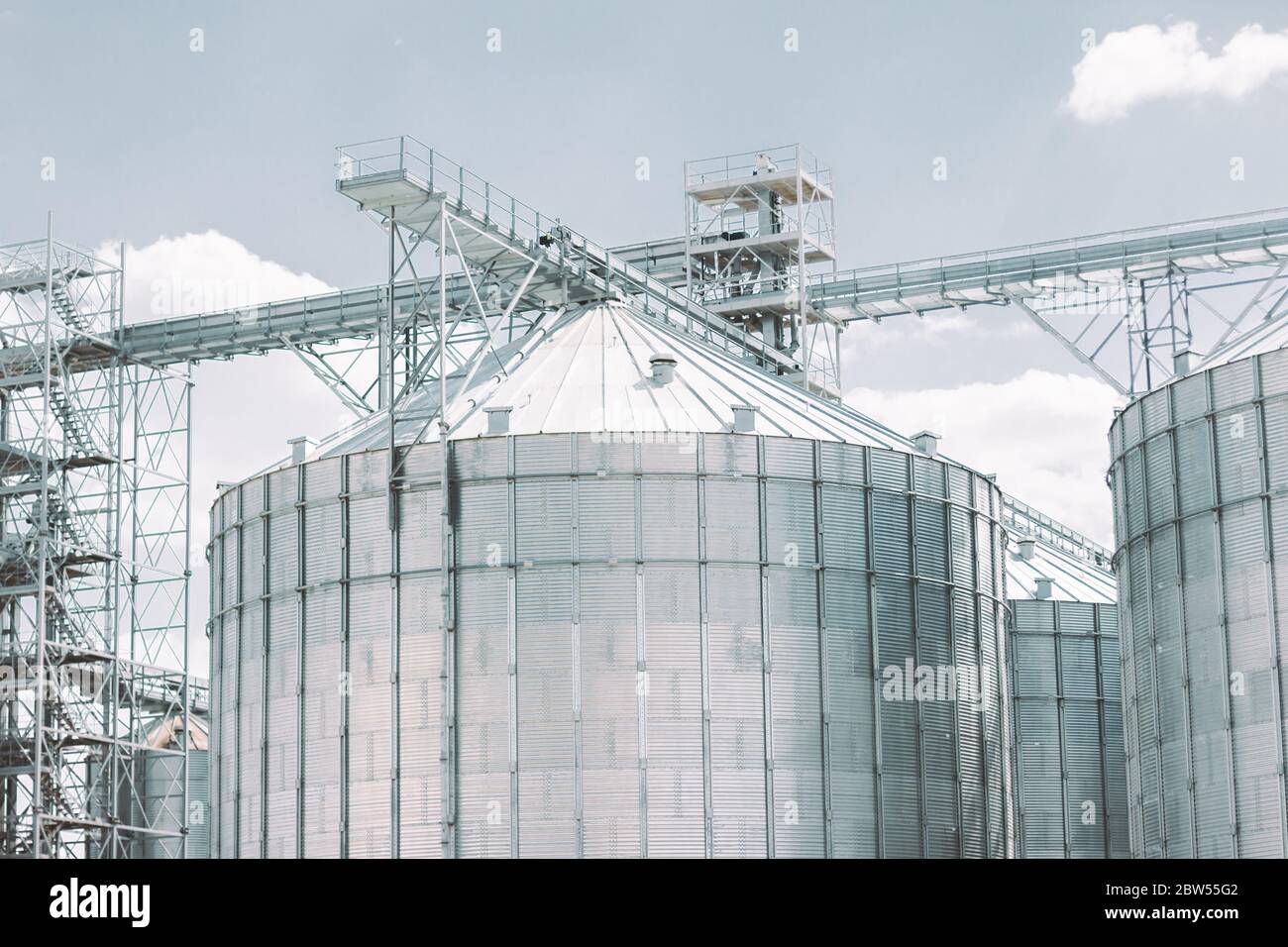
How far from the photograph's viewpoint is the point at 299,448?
47.1m

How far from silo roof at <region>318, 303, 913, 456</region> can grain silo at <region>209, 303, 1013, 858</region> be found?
0.16 meters

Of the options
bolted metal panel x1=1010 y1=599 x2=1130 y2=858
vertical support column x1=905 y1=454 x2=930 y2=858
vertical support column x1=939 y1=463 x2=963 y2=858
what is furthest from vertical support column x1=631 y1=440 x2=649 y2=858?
bolted metal panel x1=1010 y1=599 x2=1130 y2=858

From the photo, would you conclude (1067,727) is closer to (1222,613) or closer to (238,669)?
(1222,613)

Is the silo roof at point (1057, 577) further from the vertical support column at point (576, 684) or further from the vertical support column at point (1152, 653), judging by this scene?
the vertical support column at point (576, 684)

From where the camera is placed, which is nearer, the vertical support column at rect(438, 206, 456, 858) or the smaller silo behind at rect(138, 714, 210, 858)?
the vertical support column at rect(438, 206, 456, 858)

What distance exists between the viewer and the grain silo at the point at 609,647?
41.2 meters

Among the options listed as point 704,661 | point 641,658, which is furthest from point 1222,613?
point 641,658

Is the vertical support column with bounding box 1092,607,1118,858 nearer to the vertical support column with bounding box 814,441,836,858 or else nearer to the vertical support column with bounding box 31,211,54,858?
the vertical support column with bounding box 814,441,836,858

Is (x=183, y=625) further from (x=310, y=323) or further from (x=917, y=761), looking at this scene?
(x=917, y=761)

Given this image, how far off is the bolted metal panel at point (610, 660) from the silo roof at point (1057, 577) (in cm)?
1450

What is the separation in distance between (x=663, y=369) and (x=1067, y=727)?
59.8 ft

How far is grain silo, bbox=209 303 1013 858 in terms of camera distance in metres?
41.2

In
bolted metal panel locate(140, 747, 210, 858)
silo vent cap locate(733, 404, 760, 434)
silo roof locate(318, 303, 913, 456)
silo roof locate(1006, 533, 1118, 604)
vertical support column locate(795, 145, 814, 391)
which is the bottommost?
bolted metal panel locate(140, 747, 210, 858)
